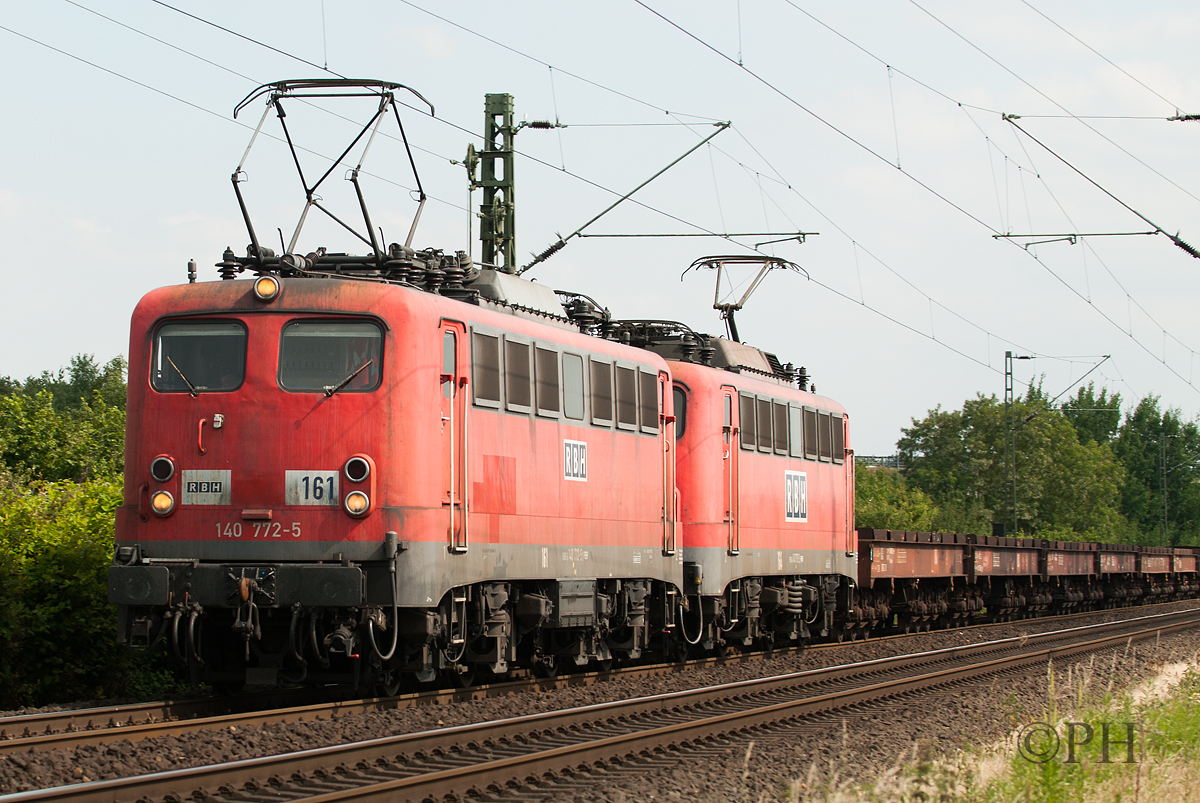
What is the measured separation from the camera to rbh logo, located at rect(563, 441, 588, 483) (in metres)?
14.1

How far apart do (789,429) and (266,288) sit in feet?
34.4

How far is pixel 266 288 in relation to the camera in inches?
464

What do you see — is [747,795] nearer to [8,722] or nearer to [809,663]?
[8,722]

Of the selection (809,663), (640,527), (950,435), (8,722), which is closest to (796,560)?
(809,663)

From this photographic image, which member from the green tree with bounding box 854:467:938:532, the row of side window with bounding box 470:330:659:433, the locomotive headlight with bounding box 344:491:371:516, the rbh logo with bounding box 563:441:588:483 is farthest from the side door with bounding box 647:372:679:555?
the green tree with bounding box 854:467:938:532

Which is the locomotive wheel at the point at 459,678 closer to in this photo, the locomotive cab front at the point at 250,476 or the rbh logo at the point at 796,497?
the locomotive cab front at the point at 250,476

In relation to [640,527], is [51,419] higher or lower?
higher

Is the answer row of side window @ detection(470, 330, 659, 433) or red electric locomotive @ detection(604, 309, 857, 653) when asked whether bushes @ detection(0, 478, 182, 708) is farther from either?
red electric locomotive @ detection(604, 309, 857, 653)

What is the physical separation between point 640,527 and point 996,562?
714 inches

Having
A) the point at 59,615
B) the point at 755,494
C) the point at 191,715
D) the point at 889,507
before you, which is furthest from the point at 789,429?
the point at 889,507

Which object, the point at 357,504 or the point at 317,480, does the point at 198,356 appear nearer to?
the point at 317,480

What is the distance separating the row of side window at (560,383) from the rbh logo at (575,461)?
290 millimetres

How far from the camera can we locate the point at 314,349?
11742mm

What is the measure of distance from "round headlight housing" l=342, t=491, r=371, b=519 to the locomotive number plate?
0.11m
